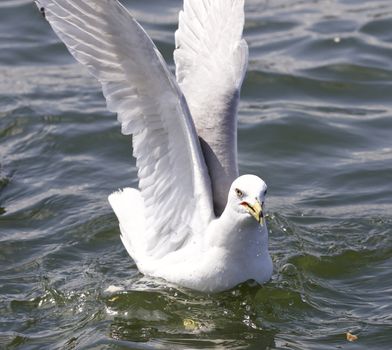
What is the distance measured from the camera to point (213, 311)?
25.2 feet

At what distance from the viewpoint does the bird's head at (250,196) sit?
273 inches

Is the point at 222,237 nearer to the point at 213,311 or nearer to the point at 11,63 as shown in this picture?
the point at 213,311

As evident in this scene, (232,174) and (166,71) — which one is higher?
(166,71)

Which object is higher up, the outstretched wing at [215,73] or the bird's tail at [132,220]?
the outstretched wing at [215,73]

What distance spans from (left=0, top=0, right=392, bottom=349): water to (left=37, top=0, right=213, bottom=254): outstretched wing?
656mm

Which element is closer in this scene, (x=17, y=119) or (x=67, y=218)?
(x=67, y=218)

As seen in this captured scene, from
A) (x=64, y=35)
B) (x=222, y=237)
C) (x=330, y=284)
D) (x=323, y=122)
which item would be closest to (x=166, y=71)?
(x=64, y=35)

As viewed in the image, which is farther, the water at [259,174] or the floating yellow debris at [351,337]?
the water at [259,174]

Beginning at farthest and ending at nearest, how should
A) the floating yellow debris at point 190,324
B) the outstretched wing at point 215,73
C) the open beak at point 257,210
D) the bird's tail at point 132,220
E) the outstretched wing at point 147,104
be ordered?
the bird's tail at point 132,220 < the outstretched wing at point 215,73 < the floating yellow debris at point 190,324 < the outstretched wing at point 147,104 < the open beak at point 257,210

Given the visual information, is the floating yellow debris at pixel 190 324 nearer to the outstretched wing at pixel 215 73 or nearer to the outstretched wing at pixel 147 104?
the outstretched wing at pixel 147 104

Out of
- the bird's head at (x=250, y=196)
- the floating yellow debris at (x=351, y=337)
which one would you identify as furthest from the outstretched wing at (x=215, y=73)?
the floating yellow debris at (x=351, y=337)

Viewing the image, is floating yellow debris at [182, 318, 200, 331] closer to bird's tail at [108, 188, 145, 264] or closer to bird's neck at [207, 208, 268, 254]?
bird's neck at [207, 208, 268, 254]

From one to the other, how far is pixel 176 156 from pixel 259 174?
3011mm

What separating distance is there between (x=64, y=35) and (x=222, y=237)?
5.80 feet
